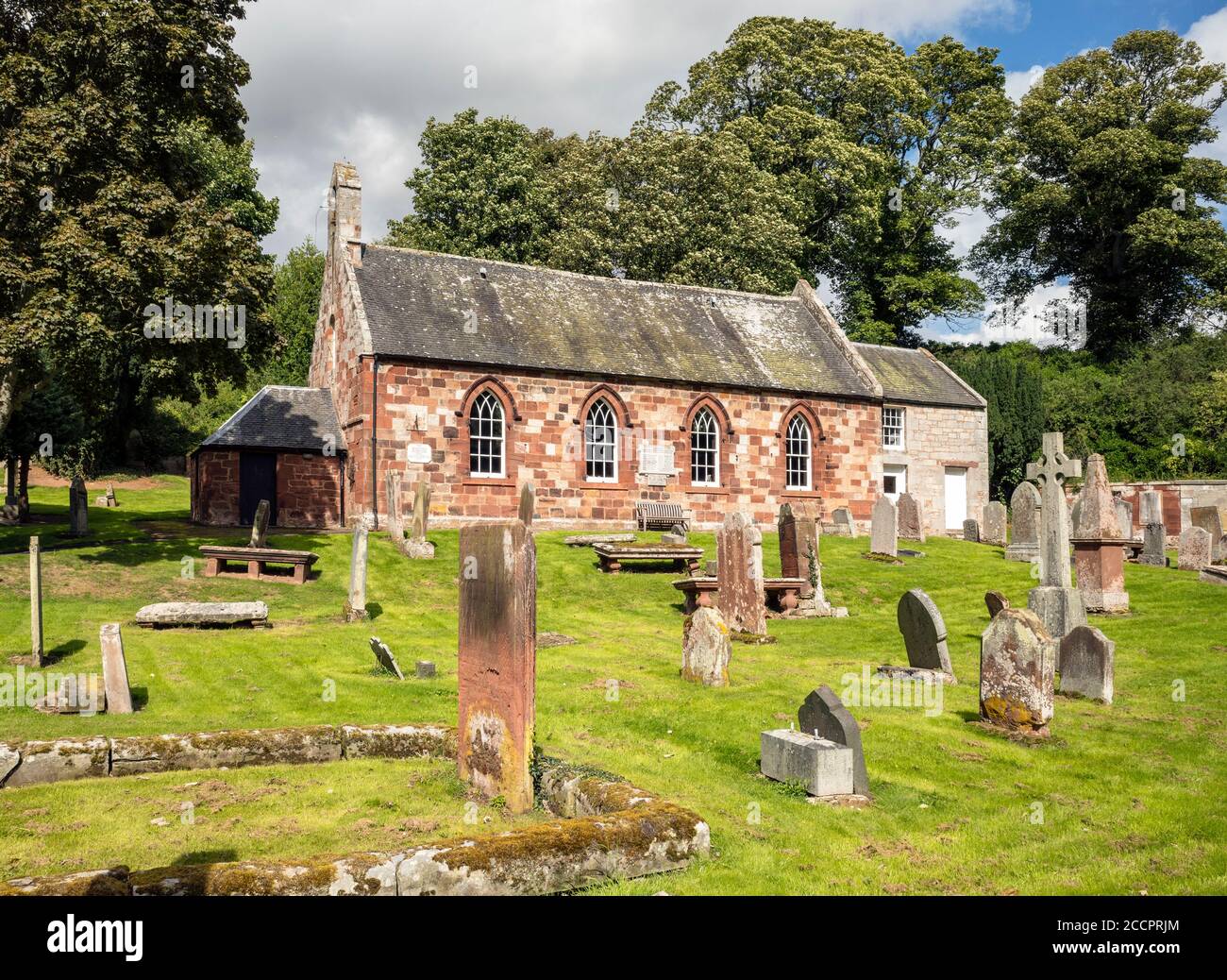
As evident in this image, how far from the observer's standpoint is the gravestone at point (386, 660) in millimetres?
14469

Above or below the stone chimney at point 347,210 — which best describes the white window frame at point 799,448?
below

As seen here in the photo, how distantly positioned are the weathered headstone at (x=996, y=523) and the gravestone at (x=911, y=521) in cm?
264

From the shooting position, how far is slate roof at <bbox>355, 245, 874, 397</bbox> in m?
31.0

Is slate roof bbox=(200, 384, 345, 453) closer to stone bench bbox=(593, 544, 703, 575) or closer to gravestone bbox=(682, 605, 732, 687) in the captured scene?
stone bench bbox=(593, 544, 703, 575)

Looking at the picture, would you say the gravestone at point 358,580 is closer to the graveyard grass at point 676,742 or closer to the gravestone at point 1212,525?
the graveyard grass at point 676,742

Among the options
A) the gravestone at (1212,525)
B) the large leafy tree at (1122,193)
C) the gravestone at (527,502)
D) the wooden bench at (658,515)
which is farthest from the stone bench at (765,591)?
the large leafy tree at (1122,193)

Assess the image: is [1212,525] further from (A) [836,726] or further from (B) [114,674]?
(B) [114,674]

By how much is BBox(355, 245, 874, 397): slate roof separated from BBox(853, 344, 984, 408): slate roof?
133 inches

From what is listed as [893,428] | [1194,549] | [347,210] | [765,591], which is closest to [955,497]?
[893,428]

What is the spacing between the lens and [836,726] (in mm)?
9352

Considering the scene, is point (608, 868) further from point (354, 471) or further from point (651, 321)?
point (651, 321)

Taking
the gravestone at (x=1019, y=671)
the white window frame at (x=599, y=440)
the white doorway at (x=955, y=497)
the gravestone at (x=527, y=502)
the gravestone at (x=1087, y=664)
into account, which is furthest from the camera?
the white doorway at (x=955, y=497)

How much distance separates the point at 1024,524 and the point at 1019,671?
17382 mm
